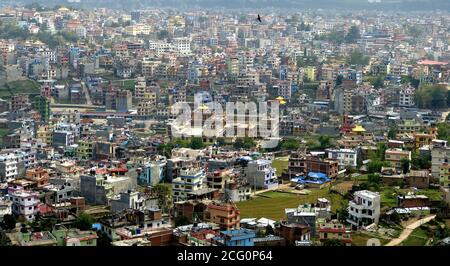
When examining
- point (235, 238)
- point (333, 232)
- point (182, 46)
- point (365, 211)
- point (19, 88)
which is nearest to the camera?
point (235, 238)

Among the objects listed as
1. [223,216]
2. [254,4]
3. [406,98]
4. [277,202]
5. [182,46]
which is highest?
[254,4]

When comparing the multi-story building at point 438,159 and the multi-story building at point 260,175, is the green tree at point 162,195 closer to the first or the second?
the multi-story building at point 260,175

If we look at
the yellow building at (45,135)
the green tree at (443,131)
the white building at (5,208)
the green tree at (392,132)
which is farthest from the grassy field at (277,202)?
the yellow building at (45,135)

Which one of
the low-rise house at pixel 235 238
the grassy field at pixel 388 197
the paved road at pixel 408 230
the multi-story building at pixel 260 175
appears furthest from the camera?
the multi-story building at pixel 260 175

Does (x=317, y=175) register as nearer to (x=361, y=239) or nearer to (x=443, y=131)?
(x=361, y=239)

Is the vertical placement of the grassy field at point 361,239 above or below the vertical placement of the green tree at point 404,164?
below

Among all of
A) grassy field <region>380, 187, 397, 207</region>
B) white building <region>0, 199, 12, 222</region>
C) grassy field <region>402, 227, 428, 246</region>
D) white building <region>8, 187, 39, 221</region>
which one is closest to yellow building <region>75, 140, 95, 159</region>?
white building <region>8, 187, 39, 221</region>

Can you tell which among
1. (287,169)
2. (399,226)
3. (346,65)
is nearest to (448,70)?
(346,65)

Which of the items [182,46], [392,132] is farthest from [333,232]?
[182,46]
